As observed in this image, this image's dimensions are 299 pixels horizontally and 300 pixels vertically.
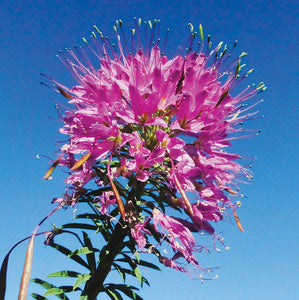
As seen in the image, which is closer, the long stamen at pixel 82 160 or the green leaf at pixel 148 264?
the long stamen at pixel 82 160

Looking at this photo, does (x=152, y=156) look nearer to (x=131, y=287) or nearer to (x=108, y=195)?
(x=108, y=195)

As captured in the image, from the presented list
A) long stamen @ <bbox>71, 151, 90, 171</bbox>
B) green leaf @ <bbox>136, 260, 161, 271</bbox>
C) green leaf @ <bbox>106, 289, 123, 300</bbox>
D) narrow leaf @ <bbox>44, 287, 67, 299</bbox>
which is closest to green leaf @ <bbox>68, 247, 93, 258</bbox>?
narrow leaf @ <bbox>44, 287, 67, 299</bbox>

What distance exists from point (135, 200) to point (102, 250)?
499mm

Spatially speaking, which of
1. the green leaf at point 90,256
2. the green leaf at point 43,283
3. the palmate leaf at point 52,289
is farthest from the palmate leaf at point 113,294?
the green leaf at point 43,283

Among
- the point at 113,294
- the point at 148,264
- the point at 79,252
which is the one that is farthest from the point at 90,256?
the point at 148,264

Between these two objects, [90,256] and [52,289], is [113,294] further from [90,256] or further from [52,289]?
[52,289]

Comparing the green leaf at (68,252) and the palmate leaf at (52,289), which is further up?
the green leaf at (68,252)

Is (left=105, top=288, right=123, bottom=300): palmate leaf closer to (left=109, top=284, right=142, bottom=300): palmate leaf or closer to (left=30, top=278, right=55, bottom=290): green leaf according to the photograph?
(left=109, top=284, right=142, bottom=300): palmate leaf

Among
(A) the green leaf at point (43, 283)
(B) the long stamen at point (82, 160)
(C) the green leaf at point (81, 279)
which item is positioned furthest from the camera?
(A) the green leaf at point (43, 283)

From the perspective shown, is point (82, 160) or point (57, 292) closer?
point (82, 160)

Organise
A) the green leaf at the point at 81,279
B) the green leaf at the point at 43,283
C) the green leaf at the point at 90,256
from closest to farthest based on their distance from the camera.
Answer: the green leaf at the point at 81,279 < the green leaf at the point at 43,283 < the green leaf at the point at 90,256

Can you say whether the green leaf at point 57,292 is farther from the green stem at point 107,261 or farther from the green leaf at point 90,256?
the green leaf at point 90,256

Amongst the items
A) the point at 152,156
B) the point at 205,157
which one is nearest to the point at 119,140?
the point at 152,156

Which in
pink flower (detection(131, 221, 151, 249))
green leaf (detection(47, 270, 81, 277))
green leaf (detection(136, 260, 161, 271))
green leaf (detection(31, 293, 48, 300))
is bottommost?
green leaf (detection(31, 293, 48, 300))
